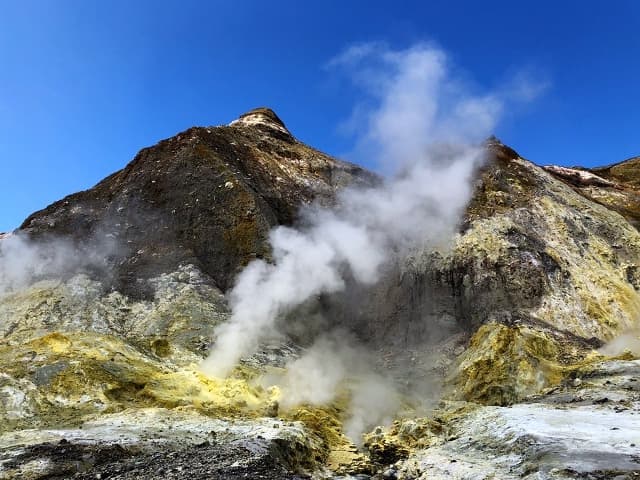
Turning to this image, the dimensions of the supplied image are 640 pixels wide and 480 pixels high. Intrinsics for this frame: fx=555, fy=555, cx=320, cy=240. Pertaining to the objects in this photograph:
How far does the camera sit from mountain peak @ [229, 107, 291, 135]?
4597 cm

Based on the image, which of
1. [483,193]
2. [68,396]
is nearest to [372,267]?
Answer: [483,193]

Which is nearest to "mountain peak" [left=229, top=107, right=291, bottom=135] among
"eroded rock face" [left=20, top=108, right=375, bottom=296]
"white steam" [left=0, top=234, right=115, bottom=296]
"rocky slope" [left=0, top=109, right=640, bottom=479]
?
"rocky slope" [left=0, top=109, right=640, bottom=479]

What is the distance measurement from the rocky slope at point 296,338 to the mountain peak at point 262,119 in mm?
284

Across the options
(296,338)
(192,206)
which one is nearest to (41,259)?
(192,206)

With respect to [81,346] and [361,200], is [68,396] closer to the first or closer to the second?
[81,346]

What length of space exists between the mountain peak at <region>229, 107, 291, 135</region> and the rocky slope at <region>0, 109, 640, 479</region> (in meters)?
0.28

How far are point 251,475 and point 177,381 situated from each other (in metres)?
7.62

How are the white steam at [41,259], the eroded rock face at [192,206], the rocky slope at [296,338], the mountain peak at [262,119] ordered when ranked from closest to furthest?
the rocky slope at [296,338], the white steam at [41,259], the eroded rock face at [192,206], the mountain peak at [262,119]

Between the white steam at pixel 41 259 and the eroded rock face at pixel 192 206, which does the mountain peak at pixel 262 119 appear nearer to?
the eroded rock face at pixel 192 206

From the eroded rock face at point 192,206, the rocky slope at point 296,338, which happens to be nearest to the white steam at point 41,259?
the rocky slope at point 296,338

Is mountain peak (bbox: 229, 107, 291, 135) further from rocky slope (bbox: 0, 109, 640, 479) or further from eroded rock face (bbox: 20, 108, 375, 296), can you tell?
eroded rock face (bbox: 20, 108, 375, 296)

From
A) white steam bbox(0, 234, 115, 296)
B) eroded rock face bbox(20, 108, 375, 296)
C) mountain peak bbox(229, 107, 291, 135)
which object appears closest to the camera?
white steam bbox(0, 234, 115, 296)

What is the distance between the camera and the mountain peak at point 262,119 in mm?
45969

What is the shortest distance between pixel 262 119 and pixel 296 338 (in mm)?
26022
